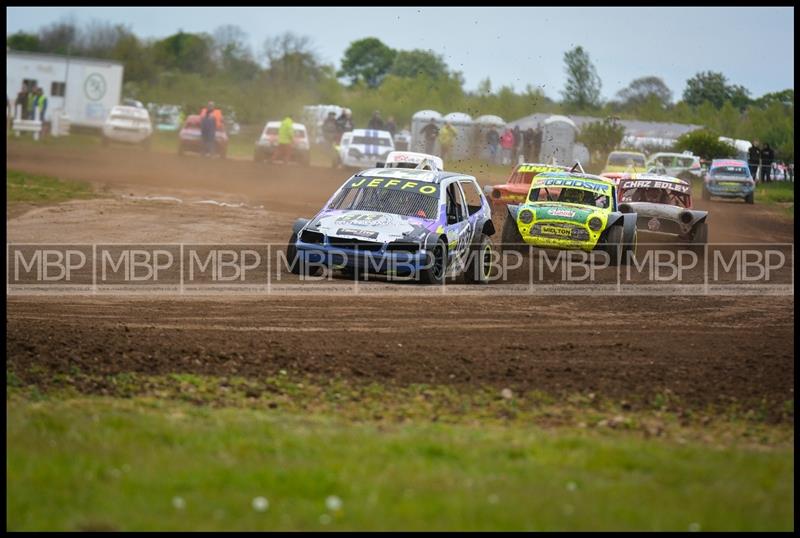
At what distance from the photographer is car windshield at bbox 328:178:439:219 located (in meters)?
14.1

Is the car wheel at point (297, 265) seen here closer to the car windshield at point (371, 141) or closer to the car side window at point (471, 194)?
the car side window at point (471, 194)

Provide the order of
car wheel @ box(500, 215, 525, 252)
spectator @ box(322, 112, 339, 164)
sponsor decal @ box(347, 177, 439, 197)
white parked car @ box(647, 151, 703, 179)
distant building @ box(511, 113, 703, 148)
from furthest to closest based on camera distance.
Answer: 1. distant building @ box(511, 113, 703, 148)
2. spectator @ box(322, 112, 339, 164)
3. white parked car @ box(647, 151, 703, 179)
4. car wheel @ box(500, 215, 525, 252)
5. sponsor decal @ box(347, 177, 439, 197)

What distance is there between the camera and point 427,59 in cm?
10350

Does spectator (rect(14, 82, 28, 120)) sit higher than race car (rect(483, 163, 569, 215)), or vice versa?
spectator (rect(14, 82, 28, 120))

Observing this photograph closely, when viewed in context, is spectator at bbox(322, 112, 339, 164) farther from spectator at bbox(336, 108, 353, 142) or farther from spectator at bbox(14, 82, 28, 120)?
spectator at bbox(14, 82, 28, 120)

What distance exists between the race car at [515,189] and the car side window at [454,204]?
548 cm

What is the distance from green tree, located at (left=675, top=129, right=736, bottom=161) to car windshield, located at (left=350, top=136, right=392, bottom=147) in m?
16.4

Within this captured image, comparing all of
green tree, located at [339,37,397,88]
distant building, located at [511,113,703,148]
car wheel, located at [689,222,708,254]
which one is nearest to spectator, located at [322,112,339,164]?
distant building, located at [511,113,703,148]

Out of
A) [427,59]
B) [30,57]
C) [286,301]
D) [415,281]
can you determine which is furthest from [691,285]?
[427,59]

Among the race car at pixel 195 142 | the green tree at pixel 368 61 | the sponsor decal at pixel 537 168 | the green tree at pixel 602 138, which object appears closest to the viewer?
the sponsor decal at pixel 537 168

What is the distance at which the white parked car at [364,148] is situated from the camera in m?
38.6

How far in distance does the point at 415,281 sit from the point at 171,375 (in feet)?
17.5

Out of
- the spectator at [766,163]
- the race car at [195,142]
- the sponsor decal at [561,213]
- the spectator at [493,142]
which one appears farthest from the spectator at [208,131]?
the sponsor decal at [561,213]

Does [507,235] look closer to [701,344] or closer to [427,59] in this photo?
[701,344]
